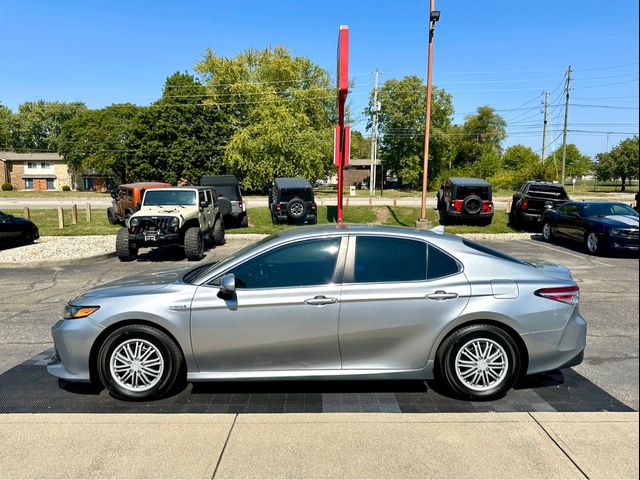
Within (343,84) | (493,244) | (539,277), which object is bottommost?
(493,244)

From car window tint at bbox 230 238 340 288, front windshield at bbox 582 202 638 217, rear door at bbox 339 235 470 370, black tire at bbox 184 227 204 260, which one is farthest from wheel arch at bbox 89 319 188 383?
front windshield at bbox 582 202 638 217

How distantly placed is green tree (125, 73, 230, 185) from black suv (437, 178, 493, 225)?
32858mm

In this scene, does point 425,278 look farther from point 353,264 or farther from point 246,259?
point 246,259

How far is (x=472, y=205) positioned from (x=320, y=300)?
54.6 ft

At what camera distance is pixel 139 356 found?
400cm

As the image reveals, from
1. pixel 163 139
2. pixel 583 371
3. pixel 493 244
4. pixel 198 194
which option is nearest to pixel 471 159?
pixel 163 139

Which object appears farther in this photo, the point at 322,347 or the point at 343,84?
the point at 343,84

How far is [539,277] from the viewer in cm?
413

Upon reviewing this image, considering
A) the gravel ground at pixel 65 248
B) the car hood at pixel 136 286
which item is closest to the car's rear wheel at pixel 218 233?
the gravel ground at pixel 65 248

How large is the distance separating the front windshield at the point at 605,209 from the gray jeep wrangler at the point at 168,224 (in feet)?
36.4

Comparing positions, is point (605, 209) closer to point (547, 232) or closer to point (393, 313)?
point (547, 232)

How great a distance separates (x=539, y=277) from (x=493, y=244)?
12175 millimetres

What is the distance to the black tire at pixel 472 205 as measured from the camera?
19.2m

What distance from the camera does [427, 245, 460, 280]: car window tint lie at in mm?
4074
